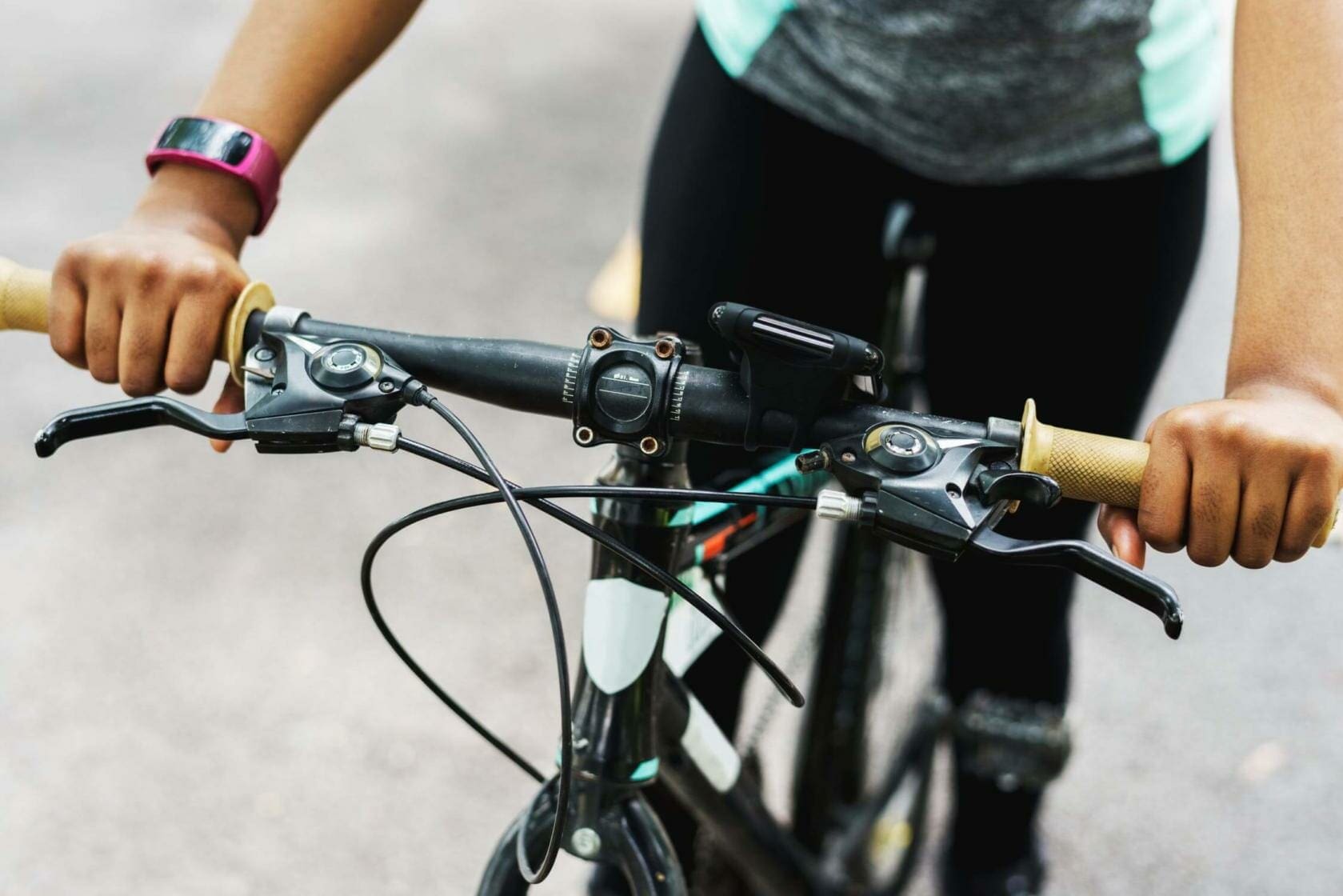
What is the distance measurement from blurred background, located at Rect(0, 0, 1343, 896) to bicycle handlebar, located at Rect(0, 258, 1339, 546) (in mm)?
1591

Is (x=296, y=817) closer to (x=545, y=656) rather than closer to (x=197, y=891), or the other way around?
(x=197, y=891)

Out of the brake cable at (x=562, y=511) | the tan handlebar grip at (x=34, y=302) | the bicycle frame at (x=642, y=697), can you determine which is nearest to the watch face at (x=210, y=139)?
the tan handlebar grip at (x=34, y=302)

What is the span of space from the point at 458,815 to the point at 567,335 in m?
1.72

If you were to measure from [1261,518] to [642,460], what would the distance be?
50 centimetres

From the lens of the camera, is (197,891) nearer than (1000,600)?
No

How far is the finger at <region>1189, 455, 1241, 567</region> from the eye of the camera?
88 centimetres

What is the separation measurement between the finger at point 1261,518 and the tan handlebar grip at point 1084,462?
0.04m

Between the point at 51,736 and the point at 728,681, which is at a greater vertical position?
the point at 728,681

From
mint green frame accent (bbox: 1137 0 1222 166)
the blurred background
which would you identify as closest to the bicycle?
mint green frame accent (bbox: 1137 0 1222 166)

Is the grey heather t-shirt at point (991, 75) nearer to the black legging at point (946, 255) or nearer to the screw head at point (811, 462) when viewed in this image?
the black legging at point (946, 255)

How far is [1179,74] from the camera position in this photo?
1488 mm

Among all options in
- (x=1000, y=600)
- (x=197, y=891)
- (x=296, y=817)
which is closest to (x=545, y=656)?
(x=296, y=817)

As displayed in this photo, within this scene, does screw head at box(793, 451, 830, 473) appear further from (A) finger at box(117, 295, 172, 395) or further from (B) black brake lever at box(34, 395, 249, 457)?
(A) finger at box(117, 295, 172, 395)

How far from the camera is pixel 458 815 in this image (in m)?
2.51
